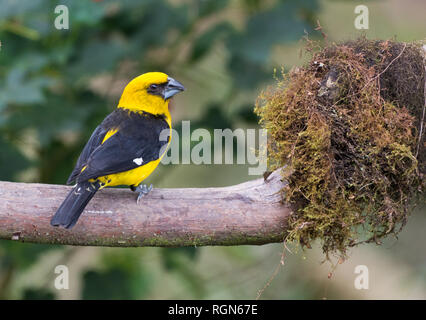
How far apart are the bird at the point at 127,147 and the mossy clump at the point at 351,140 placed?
26.5 inches

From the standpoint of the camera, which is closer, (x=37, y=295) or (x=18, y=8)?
(x=18, y=8)

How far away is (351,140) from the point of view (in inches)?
98.0

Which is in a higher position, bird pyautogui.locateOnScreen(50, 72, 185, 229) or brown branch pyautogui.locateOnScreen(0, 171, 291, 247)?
bird pyautogui.locateOnScreen(50, 72, 185, 229)

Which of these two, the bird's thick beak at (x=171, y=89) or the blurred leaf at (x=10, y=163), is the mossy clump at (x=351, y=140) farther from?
the blurred leaf at (x=10, y=163)

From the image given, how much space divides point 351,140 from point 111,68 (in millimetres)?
1728

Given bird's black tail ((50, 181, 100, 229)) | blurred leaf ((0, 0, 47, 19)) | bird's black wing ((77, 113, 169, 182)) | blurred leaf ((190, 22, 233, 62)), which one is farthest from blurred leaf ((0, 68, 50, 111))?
blurred leaf ((190, 22, 233, 62))

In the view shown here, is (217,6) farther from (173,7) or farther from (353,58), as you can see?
(353,58)

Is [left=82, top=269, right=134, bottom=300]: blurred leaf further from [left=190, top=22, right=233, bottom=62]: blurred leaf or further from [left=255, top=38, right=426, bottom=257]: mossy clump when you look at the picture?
[left=255, top=38, right=426, bottom=257]: mossy clump

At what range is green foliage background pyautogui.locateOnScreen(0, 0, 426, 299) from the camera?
3479 millimetres

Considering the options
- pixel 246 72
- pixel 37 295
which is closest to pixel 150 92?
pixel 246 72

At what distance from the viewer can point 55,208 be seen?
259 centimetres

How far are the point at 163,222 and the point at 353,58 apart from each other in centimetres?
112

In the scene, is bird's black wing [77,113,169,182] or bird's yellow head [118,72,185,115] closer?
bird's black wing [77,113,169,182]

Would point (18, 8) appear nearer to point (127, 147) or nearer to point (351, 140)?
point (127, 147)
